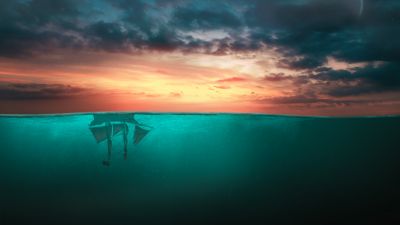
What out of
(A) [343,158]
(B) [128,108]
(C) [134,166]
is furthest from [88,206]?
(A) [343,158]

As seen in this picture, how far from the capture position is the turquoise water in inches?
845

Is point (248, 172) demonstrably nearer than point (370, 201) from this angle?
No

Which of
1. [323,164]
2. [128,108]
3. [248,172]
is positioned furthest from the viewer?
[248,172]

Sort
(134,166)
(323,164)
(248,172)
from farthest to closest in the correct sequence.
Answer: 1. (248,172)
2. (323,164)
3. (134,166)

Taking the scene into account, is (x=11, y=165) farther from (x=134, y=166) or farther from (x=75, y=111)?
(x=75, y=111)

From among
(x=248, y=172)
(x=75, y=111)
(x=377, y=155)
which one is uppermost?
(x=75, y=111)

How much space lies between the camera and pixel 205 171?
72.3m

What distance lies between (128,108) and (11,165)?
64.8 metres

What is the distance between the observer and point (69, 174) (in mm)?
57438

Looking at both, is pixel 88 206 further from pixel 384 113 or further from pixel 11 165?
pixel 11 165

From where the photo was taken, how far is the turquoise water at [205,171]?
21463mm

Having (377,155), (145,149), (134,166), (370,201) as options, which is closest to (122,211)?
(370,201)

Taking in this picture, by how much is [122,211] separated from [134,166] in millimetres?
45491

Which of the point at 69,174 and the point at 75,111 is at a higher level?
the point at 75,111
